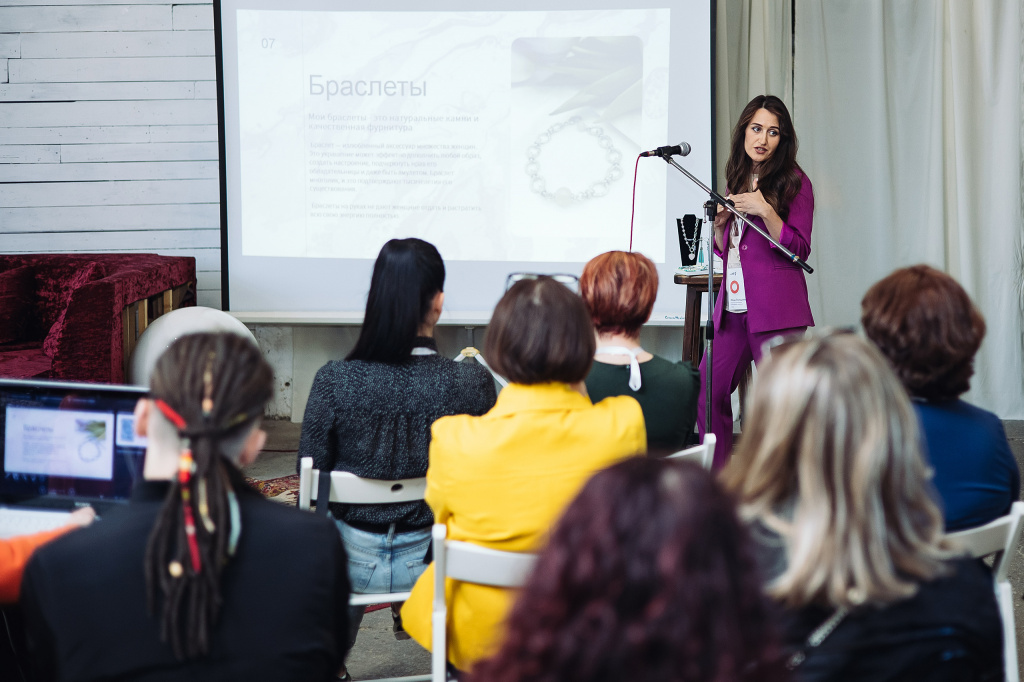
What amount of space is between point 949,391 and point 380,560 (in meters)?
1.07

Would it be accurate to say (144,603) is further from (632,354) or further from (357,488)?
(632,354)

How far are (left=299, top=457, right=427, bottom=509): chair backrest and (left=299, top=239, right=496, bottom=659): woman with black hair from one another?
21 mm

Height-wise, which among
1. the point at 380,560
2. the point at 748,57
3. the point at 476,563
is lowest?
the point at 380,560

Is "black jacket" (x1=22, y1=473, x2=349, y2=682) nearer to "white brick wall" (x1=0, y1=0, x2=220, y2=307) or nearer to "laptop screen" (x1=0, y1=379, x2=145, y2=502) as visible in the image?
"laptop screen" (x1=0, y1=379, x2=145, y2=502)

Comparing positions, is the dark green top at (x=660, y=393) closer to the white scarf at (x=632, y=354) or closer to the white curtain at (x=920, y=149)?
the white scarf at (x=632, y=354)

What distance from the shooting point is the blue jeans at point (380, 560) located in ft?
5.47

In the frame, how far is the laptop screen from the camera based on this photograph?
1287 millimetres

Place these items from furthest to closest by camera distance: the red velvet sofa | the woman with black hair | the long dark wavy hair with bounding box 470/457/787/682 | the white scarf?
the red velvet sofa
the white scarf
the woman with black hair
the long dark wavy hair with bounding box 470/457/787/682

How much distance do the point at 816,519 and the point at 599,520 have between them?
1.17 ft

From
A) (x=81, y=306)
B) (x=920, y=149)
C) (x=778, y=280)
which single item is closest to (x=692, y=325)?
(x=778, y=280)

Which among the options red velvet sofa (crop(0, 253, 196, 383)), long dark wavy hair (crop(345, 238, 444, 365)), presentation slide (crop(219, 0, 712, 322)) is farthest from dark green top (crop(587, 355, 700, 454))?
red velvet sofa (crop(0, 253, 196, 383))

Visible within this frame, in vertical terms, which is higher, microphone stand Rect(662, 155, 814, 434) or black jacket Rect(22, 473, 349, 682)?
microphone stand Rect(662, 155, 814, 434)

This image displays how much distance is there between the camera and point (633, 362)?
5.99 feet

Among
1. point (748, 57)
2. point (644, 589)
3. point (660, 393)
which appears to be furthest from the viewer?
point (748, 57)
